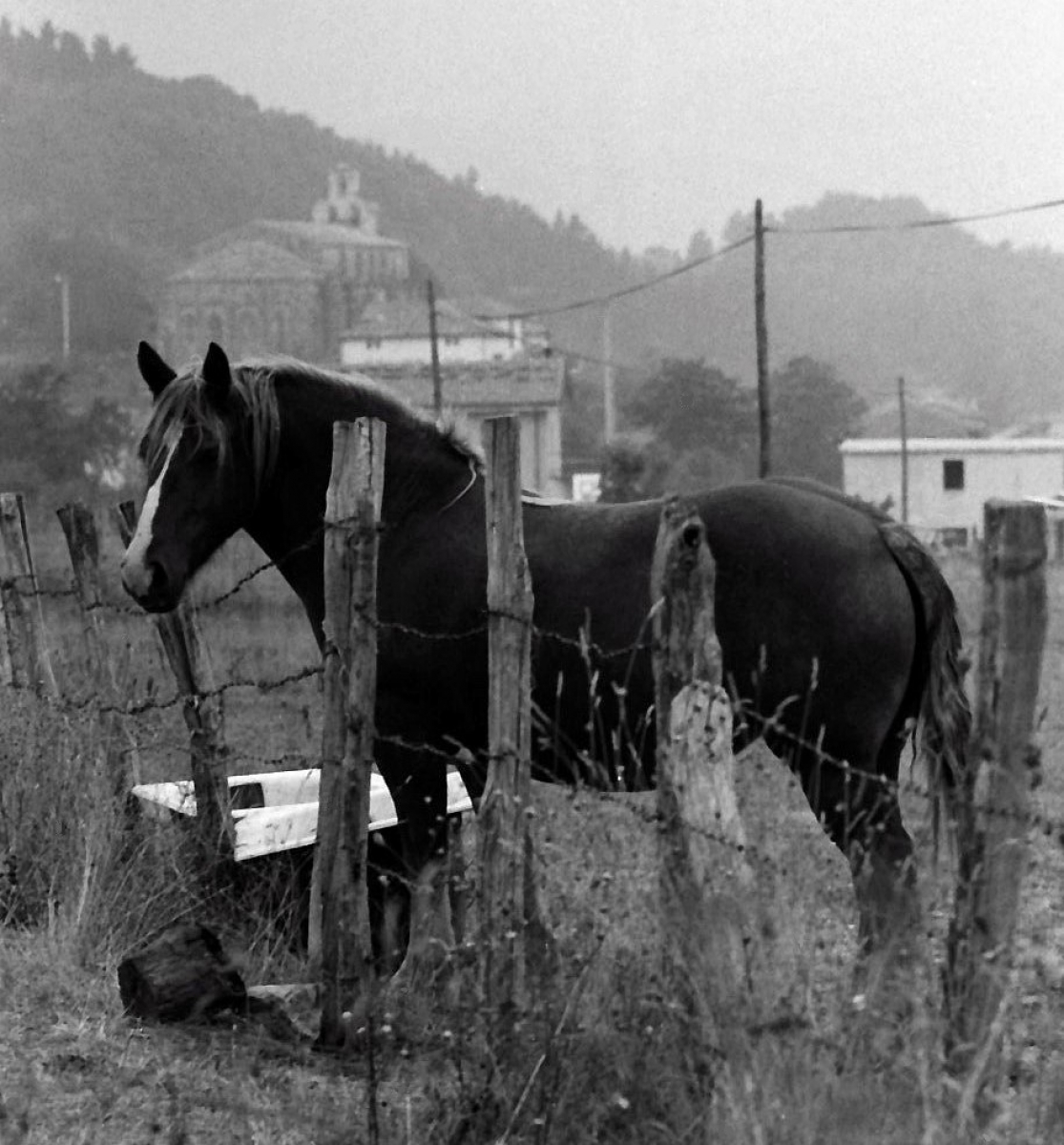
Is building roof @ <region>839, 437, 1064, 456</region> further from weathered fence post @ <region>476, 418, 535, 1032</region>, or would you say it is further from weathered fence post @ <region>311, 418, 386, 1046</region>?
weathered fence post @ <region>476, 418, 535, 1032</region>

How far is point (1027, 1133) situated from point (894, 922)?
94cm

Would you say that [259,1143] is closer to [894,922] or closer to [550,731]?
[894,922]

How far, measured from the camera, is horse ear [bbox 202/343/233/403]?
235 inches

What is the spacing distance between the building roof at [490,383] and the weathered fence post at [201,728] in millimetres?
57440

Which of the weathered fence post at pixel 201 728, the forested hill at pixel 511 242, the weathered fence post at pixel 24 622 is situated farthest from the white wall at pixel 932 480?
the weathered fence post at pixel 201 728

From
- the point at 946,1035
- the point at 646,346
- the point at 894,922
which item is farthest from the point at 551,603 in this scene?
the point at 646,346

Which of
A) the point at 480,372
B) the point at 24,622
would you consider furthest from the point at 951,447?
the point at 24,622

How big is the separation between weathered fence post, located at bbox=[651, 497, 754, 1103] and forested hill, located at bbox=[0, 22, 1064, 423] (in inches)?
4408

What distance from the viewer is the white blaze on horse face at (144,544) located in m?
5.91

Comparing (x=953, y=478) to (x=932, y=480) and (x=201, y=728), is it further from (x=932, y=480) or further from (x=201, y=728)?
(x=201, y=728)

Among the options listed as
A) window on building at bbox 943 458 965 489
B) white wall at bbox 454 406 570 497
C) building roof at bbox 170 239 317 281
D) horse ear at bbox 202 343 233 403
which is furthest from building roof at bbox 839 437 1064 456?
horse ear at bbox 202 343 233 403

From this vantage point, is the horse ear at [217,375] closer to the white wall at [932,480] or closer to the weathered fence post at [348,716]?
the weathered fence post at [348,716]

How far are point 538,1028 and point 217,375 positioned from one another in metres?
2.69

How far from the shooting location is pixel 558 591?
6.04 m
